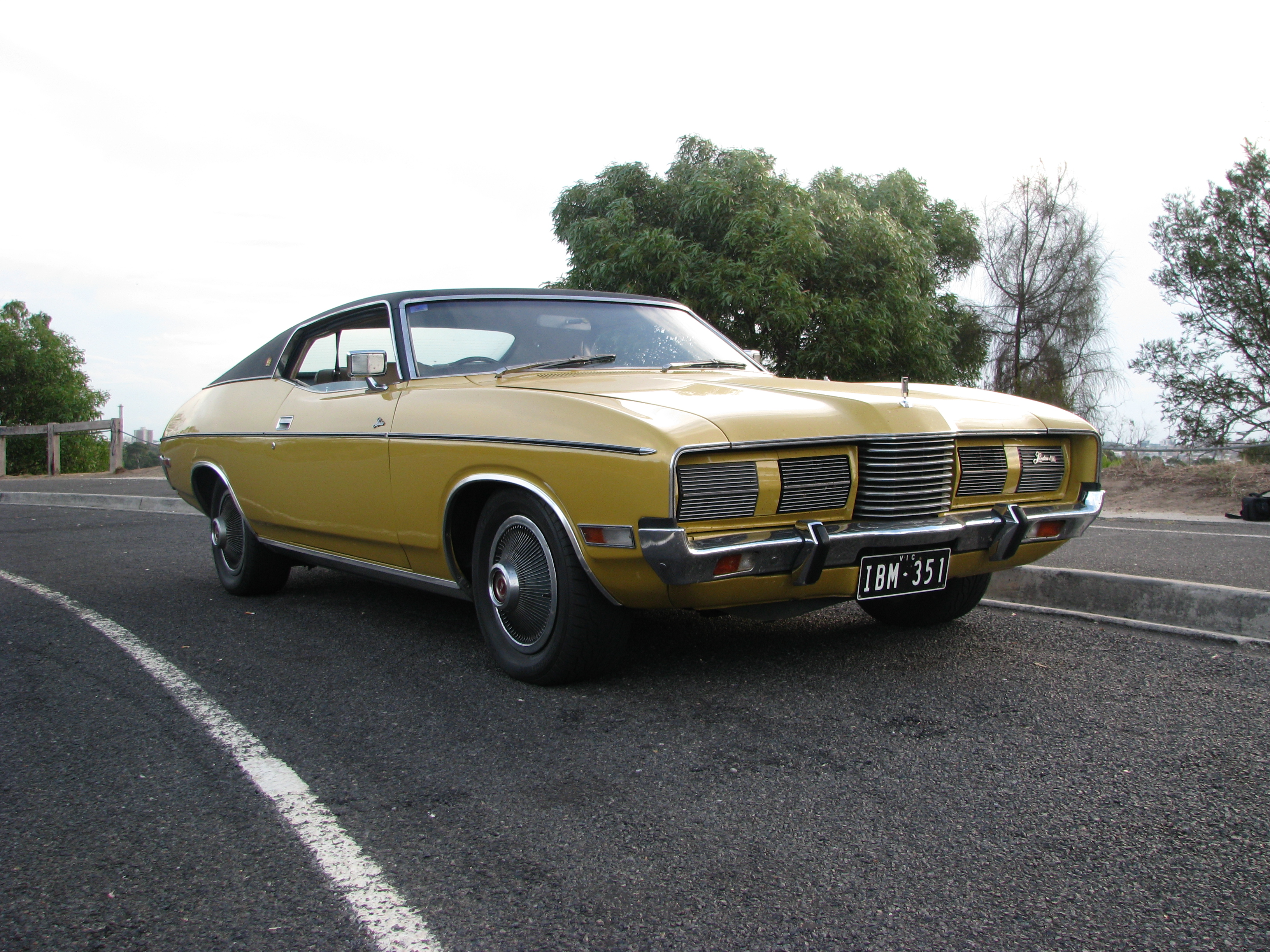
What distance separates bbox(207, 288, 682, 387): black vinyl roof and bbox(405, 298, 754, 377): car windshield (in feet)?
0.15

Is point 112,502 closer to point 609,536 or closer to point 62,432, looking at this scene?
point 609,536

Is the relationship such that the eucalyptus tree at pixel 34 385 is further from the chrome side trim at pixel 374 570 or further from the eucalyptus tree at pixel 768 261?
the chrome side trim at pixel 374 570

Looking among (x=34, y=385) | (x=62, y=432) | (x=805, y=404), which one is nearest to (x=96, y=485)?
(x=62, y=432)

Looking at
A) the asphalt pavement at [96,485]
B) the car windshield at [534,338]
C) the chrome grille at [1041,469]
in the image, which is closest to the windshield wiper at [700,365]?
the car windshield at [534,338]

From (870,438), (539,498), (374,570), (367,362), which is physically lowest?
(374,570)

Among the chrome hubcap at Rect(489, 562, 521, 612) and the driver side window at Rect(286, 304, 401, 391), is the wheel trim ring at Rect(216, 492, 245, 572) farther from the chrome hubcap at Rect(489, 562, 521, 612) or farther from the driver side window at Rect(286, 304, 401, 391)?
the chrome hubcap at Rect(489, 562, 521, 612)

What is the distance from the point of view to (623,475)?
3.12 m

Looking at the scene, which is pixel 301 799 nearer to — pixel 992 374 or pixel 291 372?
pixel 291 372

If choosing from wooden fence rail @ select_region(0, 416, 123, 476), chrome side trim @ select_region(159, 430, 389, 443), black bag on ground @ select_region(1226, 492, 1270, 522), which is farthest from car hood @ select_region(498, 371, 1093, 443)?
wooden fence rail @ select_region(0, 416, 123, 476)

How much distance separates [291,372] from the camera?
5.34m

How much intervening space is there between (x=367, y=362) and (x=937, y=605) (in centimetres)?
271

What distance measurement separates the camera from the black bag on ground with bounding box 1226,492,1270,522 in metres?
10.7

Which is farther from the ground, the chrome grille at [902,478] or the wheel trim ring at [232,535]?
the chrome grille at [902,478]

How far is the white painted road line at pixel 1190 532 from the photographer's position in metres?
8.83
